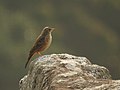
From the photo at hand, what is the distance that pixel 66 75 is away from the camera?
8.26 metres

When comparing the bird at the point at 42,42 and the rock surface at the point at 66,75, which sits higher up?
the rock surface at the point at 66,75

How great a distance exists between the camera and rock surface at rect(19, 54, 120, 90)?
7.64 meters

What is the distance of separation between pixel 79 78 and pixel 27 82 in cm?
192

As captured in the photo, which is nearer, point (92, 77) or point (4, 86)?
point (92, 77)

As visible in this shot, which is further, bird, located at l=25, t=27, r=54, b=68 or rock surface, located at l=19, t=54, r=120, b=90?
bird, located at l=25, t=27, r=54, b=68

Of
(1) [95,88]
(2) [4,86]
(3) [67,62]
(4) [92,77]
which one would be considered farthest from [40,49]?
(2) [4,86]

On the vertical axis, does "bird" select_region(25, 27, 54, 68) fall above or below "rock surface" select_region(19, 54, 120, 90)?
below

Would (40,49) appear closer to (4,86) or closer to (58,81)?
(58,81)

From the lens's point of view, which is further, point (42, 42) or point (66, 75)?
point (42, 42)

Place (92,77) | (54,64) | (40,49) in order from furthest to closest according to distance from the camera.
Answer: (40,49) → (54,64) → (92,77)

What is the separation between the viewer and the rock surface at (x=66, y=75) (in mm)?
7641

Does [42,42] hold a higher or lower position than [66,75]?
lower

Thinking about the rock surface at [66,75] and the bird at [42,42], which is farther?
the bird at [42,42]

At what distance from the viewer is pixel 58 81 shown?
8047 mm
